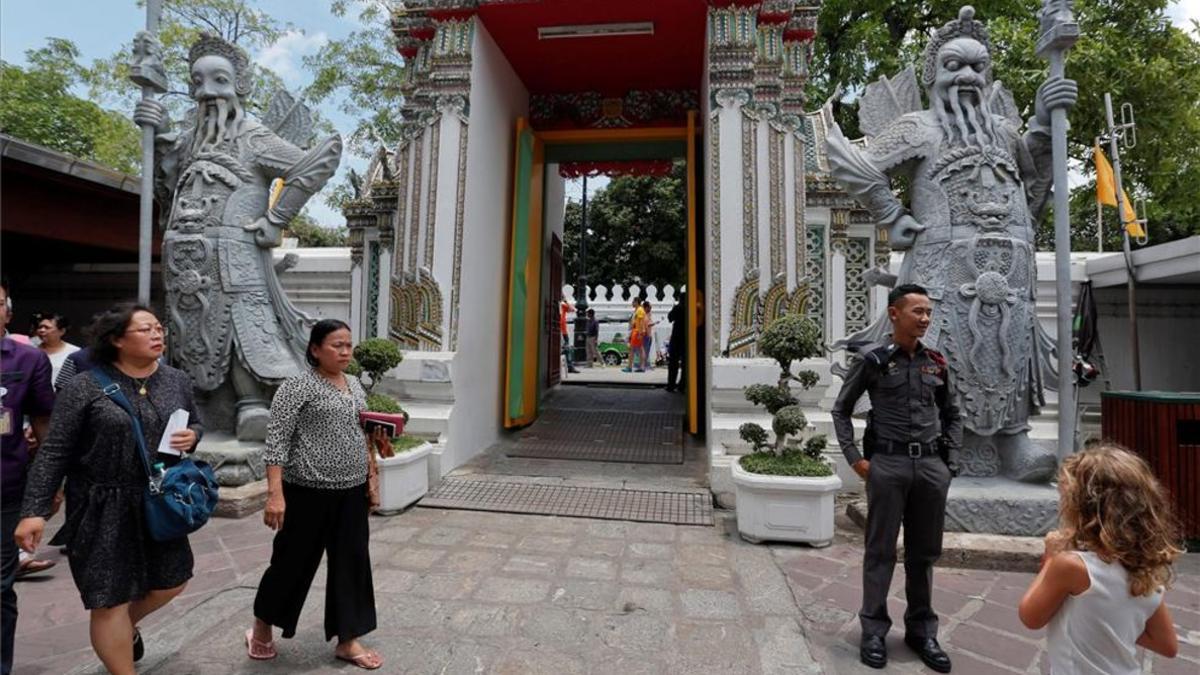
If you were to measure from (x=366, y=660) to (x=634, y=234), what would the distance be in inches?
888

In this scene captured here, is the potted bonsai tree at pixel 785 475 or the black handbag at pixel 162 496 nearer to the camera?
the black handbag at pixel 162 496

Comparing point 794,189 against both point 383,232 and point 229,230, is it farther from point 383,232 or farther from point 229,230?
point 229,230

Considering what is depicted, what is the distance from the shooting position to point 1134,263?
6.54 m

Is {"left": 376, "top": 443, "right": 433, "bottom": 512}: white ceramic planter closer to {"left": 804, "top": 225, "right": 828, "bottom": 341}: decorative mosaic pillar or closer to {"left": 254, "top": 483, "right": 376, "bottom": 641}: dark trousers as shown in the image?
{"left": 254, "top": 483, "right": 376, "bottom": 641}: dark trousers

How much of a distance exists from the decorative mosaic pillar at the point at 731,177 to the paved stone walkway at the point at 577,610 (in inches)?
78.3

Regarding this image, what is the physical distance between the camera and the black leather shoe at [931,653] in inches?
103

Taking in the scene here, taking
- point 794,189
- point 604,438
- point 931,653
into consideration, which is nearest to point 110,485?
point 931,653

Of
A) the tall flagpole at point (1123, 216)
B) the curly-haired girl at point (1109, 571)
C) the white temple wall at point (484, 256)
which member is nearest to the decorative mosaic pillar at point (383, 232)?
the white temple wall at point (484, 256)

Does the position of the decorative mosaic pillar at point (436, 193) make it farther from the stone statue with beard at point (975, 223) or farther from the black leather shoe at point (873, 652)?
the black leather shoe at point (873, 652)

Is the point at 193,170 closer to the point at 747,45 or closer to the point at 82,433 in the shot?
the point at 82,433

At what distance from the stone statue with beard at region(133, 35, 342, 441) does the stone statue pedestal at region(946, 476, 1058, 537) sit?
5059 mm

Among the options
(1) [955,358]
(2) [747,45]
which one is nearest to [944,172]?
(1) [955,358]

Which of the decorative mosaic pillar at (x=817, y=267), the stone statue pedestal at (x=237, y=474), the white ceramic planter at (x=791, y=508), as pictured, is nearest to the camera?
the white ceramic planter at (x=791, y=508)

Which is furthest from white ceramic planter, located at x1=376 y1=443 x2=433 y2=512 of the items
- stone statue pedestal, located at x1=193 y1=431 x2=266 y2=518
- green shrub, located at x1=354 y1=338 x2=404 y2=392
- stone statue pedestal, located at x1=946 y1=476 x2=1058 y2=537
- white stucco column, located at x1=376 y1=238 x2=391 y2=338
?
stone statue pedestal, located at x1=946 y1=476 x2=1058 y2=537
